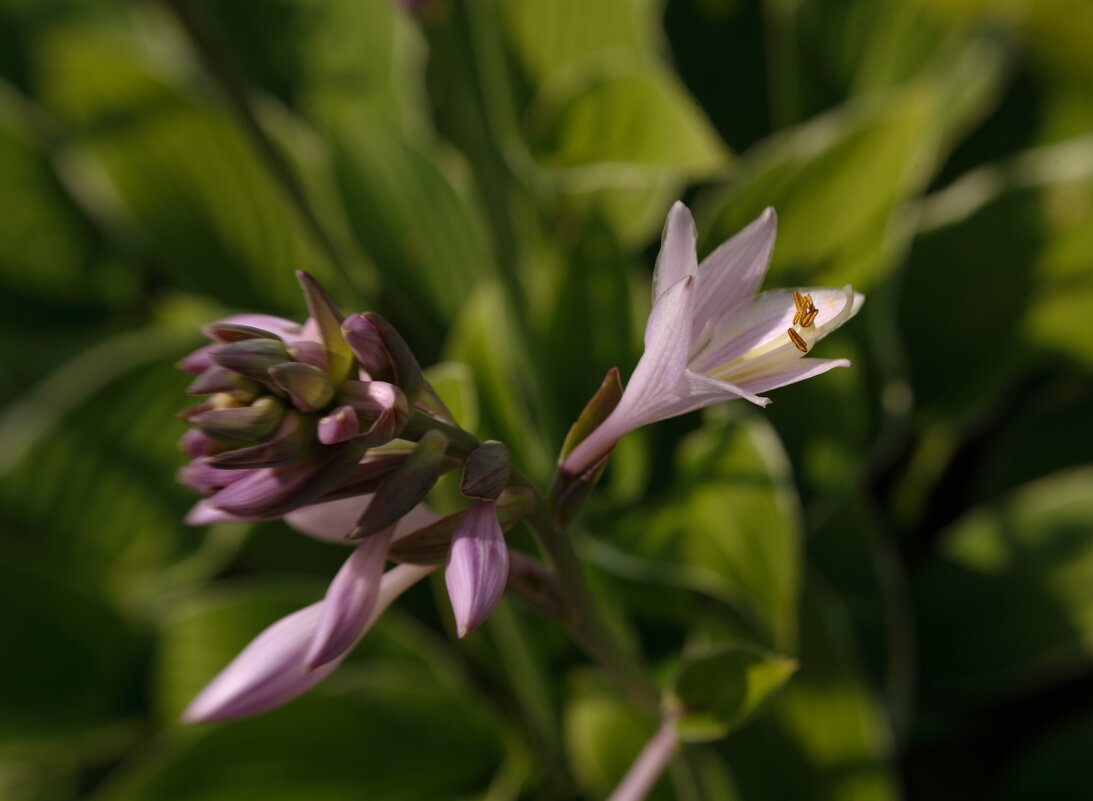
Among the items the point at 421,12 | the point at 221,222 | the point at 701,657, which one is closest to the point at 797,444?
the point at 701,657

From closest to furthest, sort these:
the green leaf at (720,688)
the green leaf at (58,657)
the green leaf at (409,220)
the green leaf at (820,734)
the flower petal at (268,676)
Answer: the flower petal at (268,676)
the green leaf at (720,688)
the green leaf at (820,734)
the green leaf at (58,657)
the green leaf at (409,220)

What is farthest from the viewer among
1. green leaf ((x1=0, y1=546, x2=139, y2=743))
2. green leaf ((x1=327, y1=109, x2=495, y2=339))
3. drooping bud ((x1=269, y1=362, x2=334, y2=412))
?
A: green leaf ((x1=327, y1=109, x2=495, y2=339))

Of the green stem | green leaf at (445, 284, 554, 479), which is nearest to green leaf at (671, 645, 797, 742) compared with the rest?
the green stem

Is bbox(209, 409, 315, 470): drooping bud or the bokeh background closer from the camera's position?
bbox(209, 409, 315, 470): drooping bud

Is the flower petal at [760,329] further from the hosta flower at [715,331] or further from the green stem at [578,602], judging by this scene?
the green stem at [578,602]

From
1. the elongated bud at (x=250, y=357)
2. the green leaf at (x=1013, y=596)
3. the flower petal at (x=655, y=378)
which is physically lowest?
the green leaf at (x=1013, y=596)

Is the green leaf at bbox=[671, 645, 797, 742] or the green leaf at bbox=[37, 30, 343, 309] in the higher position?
the green leaf at bbox=[37, 30, 343, 309]

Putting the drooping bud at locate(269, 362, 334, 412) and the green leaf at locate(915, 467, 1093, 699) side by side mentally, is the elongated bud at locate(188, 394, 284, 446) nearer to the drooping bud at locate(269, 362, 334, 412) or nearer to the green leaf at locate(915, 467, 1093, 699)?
the drooping bud at locate(269, 362, 334, 412)

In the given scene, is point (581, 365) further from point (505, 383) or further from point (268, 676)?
point (268, 676)

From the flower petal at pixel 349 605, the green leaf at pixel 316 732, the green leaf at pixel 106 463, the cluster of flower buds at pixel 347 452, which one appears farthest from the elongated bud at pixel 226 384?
the green leaf at pixel 106 463
